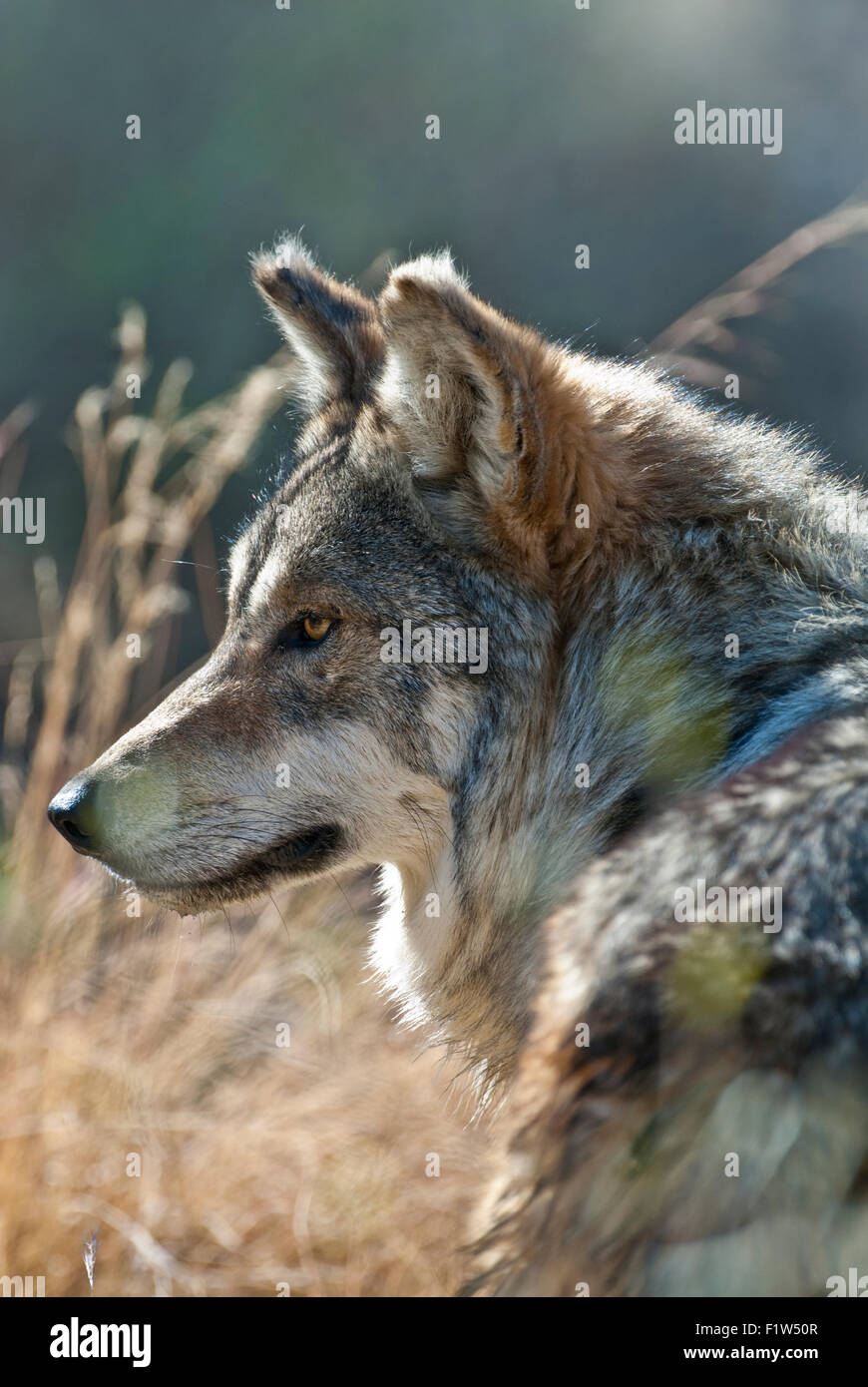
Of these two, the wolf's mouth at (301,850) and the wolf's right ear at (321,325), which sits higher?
the wolf's right ear at (321,325)

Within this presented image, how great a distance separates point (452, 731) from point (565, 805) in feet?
1.05

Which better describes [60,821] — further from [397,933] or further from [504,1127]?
[504,1127]

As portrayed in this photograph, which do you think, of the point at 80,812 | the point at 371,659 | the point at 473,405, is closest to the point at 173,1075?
the point at 80,812

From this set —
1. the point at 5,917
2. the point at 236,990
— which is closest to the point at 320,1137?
the point at 236,990

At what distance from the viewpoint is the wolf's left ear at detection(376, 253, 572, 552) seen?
8.72 feet

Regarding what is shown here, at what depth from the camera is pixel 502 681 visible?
2957 millimetres

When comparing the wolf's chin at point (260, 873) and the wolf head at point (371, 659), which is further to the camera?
the wolf's chin at point (260, 873)

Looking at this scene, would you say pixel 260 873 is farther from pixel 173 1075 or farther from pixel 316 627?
pixel 173 1075

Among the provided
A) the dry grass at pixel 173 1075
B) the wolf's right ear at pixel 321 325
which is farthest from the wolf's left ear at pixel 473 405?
the dry grass at pixel 173 1075

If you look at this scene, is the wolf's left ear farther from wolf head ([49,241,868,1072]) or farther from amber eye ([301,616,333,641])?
amber eye ([301,616,333,641])

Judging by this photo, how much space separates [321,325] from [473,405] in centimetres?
98

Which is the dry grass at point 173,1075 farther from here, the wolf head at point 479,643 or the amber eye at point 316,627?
the amber eye at point 316,627

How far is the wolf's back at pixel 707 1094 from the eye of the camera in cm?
161

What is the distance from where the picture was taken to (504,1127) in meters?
1.88
